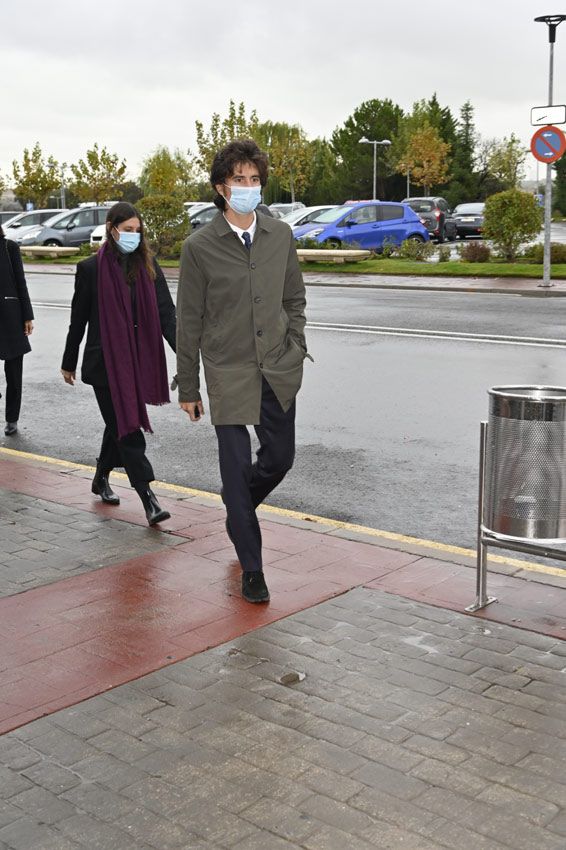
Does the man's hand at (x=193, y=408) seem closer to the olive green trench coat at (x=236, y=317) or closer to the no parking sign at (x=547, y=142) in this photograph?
the olive green trench coat at (x=236, y=317)

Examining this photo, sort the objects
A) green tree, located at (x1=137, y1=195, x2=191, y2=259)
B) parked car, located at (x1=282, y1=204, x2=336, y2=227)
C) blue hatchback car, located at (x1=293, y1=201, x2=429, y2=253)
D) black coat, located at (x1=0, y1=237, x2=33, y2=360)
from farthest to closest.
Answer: parked car, located at (x1=282, y1=204, x2=336, y2=227) < green tree, located at (x1=137, y1=195, x2=191, y2=259) < blue hatchback car, located at (x1=293, y1=201, x2=429, y2=253) < black coat, located at (x1=0, y1=237, x2=33, y2=360)

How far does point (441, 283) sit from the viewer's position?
2242 cm

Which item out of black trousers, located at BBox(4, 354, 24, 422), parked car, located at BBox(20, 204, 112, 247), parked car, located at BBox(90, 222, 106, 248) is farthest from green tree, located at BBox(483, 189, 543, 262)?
black trousers, located at BBox(4, 354, 24, 422)

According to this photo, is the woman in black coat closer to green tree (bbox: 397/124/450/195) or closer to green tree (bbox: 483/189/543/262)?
green tree (bbox: 483/189/543/262)

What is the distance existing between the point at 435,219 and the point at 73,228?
1230 cm

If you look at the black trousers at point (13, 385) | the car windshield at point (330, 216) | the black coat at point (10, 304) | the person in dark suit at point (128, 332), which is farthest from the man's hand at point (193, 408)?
the car windshield at point (330, 216)

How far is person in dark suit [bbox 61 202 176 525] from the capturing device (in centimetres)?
606

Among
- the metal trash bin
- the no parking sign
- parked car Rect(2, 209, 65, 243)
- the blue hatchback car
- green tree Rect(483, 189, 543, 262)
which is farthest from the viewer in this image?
parked car Rect(2, 209, 65, 243)

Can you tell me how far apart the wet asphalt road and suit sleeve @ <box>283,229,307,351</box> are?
5.33 feet

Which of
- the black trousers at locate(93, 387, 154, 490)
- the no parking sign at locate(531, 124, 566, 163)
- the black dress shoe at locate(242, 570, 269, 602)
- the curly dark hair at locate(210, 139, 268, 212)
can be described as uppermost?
the no parking sign at locate(531, 124, 566, 163)

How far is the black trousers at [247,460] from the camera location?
4934 mm

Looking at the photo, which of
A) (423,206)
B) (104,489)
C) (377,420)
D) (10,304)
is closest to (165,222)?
(423,206)

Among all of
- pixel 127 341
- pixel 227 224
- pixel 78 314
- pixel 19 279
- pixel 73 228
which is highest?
pixel 73 228

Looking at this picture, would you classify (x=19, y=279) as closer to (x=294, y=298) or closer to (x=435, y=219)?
(x=294, y=298)
